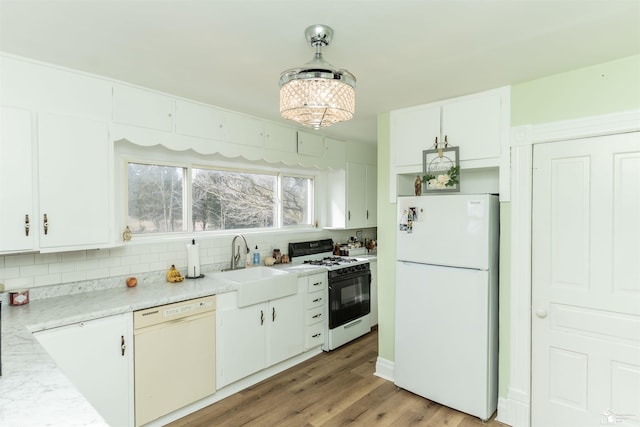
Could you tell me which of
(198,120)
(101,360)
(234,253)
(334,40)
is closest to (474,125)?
(334,40)

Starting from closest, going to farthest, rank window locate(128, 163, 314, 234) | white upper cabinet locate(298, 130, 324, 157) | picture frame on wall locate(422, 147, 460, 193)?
picture frame on wall locate(422, 147, 460, 193) → window locate(128, 163, 314, 234) → white upper cabinet locate(298, 130, 324, 157)

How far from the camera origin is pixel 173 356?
8.13 feet

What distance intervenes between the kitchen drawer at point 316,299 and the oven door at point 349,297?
0.24ft

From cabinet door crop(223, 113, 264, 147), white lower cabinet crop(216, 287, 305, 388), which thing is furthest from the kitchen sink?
cabinet door crop(223, 113, 264, 147)

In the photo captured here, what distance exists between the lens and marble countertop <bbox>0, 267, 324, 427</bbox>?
3.38 ft

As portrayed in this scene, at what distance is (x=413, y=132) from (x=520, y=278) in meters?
1.47

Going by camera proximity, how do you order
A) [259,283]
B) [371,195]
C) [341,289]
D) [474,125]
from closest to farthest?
[474,125] < [259,283] < [341,289] < [371,195]

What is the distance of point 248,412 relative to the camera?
8.67 feet

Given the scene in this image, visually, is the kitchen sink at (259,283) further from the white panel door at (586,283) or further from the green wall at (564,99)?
the white panel door at (586,283)

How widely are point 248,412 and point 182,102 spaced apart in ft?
8.27

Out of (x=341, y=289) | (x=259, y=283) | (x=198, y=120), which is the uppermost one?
(x=198, y=120)

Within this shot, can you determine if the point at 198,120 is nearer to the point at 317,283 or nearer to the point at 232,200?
the point at 232,200

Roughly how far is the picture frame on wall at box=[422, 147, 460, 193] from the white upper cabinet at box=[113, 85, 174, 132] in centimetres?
216

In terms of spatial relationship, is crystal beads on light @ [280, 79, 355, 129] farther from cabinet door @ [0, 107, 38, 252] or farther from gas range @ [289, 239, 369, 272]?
gas range @ [289, 239, 369, 272]
